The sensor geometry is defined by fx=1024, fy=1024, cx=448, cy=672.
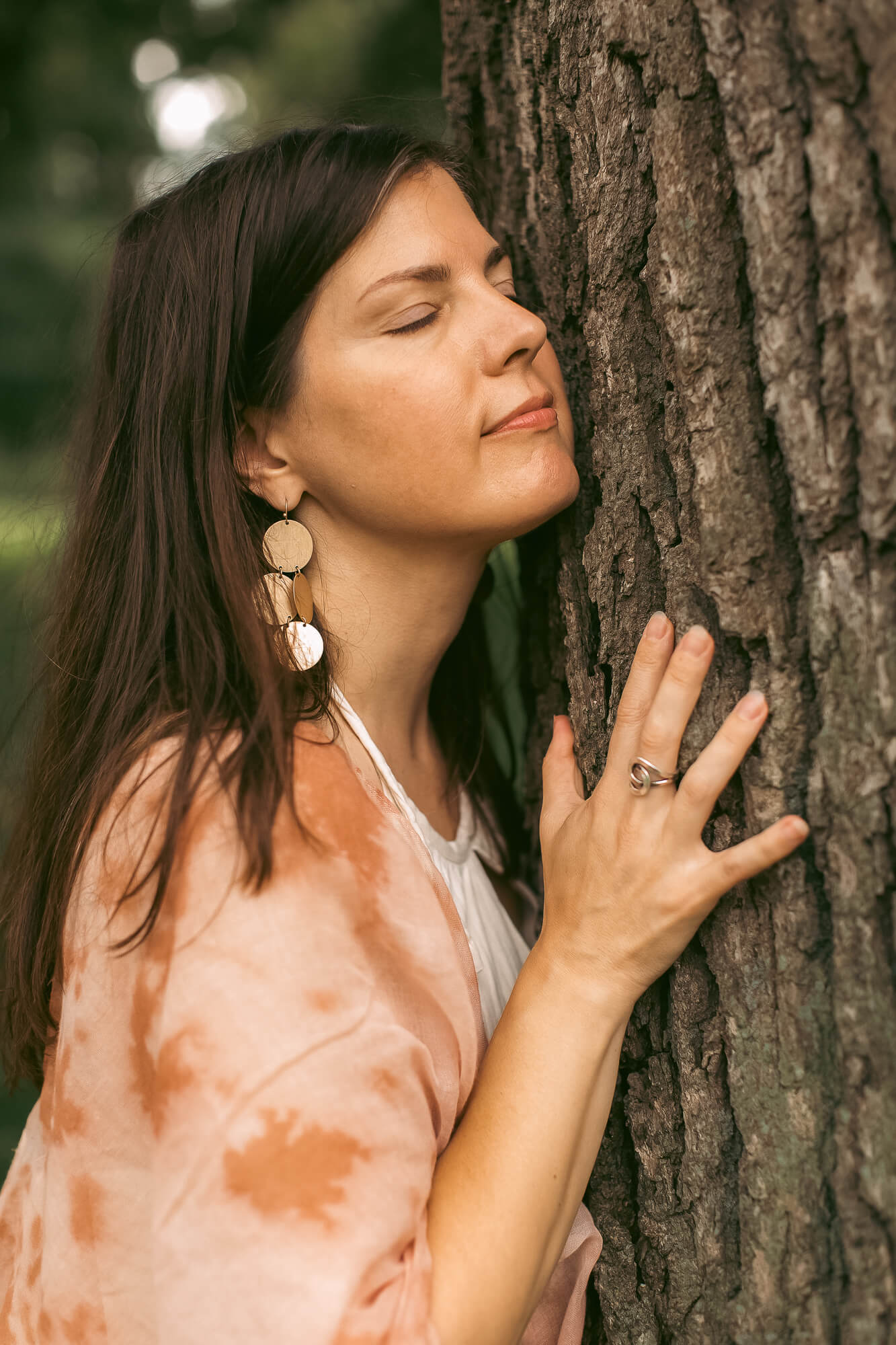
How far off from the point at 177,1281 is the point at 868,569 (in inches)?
42.2

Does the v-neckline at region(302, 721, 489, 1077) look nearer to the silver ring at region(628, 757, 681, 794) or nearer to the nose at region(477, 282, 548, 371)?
A: the silver ring at region(628, 757, 681, 794)

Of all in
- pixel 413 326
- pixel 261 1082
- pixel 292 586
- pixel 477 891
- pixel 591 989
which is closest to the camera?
pixel 261 1082

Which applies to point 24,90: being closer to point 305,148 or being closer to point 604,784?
point 305,148

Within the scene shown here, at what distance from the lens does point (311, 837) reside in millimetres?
1251

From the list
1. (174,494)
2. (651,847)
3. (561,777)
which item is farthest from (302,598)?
(651,847)

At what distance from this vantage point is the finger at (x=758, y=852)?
3.87 ft

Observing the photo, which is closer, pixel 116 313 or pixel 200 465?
pixel 200 465

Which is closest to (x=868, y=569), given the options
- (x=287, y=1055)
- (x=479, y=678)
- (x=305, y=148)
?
(x=287, y=1055)

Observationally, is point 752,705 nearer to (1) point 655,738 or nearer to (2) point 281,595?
(1) point 655,738

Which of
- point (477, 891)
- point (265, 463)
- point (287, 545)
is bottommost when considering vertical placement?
point (477, 891)

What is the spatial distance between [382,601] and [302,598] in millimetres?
147

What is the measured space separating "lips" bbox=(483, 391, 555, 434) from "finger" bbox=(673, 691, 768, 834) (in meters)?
0.59

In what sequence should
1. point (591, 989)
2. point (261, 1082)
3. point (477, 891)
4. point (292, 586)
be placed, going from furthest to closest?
point (477, 891) < point (292, 586) < point (591, 989) < point (261, 1082)

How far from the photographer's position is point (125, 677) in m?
1.55
